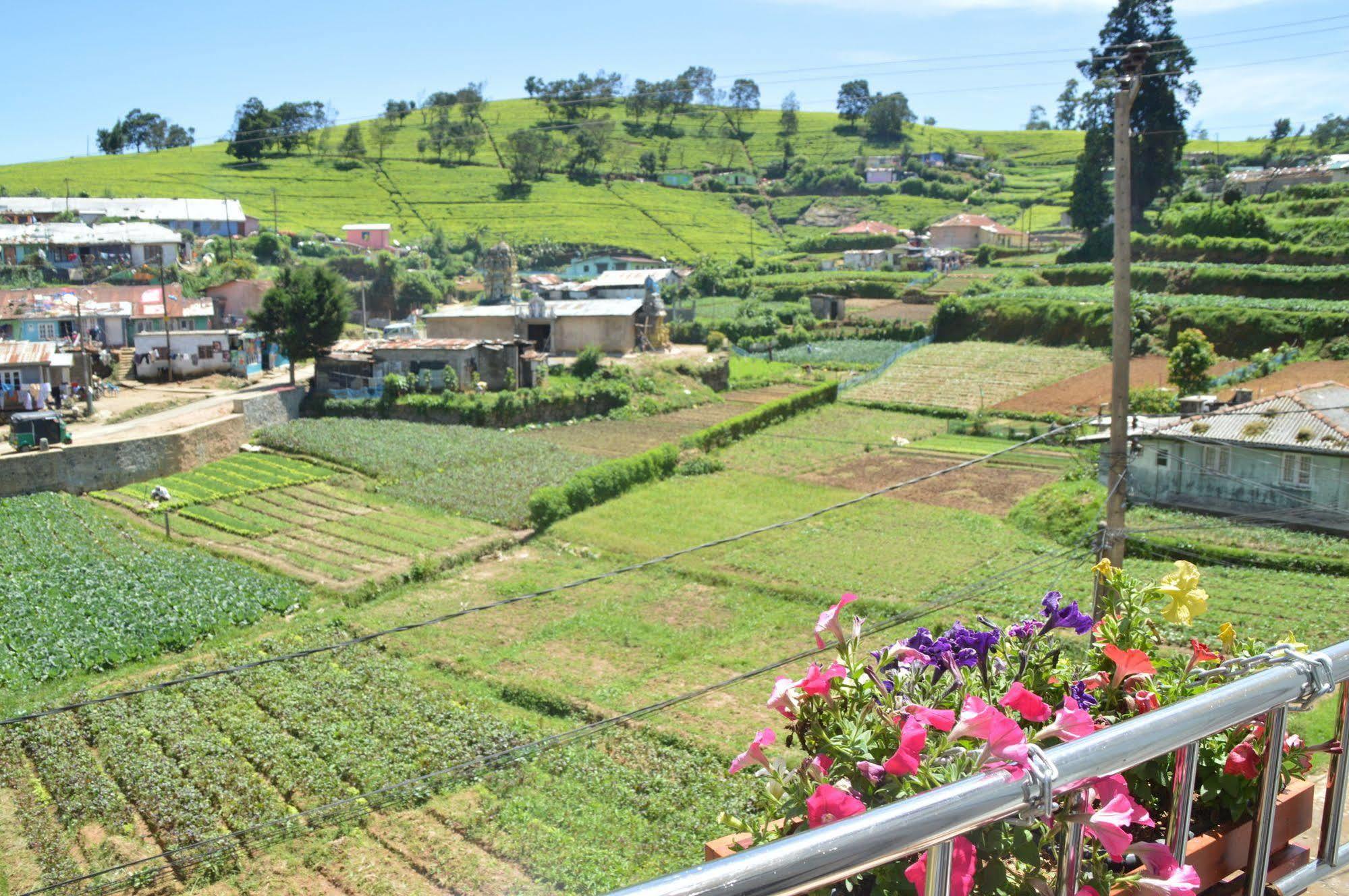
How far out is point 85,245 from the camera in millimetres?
55500

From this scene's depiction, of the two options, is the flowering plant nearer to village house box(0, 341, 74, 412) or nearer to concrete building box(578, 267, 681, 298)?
village house box(0, 341, 74, 412)

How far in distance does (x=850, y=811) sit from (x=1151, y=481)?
26.1 meters

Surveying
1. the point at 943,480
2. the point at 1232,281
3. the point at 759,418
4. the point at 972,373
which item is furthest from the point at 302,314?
the point at 1232,281

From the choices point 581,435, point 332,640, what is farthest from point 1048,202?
point 332,640

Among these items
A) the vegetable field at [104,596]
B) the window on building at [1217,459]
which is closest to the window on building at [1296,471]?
the window on building at [1217,459]

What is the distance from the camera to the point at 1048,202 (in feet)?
295

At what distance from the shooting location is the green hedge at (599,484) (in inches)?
1067

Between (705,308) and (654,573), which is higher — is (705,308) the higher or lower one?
the higher one

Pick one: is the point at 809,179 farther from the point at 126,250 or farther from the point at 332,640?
the point at 332,640

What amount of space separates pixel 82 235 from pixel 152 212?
1115 cm

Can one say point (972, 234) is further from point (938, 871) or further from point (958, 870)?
point (938, 871)

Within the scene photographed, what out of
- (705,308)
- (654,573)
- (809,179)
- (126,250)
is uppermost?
(809,179)

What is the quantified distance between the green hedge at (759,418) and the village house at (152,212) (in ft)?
143

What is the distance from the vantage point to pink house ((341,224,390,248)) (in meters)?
73.4
